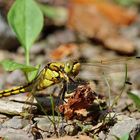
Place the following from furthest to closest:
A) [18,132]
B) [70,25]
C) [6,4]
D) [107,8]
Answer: [107,8] → [70,25] → [6,4] → [18,132]

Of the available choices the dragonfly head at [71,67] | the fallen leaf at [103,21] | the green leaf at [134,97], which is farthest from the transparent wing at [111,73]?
the fallen leaf at [103,21]

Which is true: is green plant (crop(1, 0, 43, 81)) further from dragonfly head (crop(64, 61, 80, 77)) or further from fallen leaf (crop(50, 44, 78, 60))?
fallen leaf (crop(50, 44, 78, 60))

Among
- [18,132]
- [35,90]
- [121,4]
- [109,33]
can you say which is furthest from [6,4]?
[18,132]

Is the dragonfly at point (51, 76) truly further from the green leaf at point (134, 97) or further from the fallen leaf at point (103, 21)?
the fallen leaf at point (103, 21)

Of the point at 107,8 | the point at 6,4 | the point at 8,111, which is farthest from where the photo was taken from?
the point at 107,8

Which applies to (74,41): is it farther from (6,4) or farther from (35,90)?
(35,90)

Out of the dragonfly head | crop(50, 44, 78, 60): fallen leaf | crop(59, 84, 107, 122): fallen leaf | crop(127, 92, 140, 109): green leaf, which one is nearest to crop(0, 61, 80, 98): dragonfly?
the dragonfly head

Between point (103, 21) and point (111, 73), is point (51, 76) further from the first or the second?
point (103, 21)

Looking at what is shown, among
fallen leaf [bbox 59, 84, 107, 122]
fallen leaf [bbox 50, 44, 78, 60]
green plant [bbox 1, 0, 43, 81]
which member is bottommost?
fallen leaf [bbox 59, 84, 107, 122]
